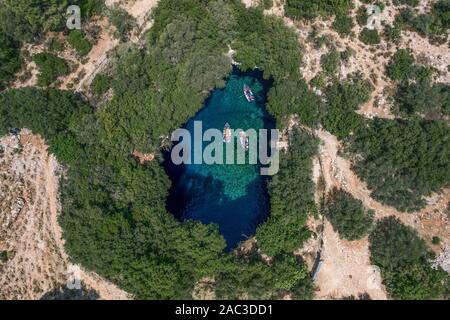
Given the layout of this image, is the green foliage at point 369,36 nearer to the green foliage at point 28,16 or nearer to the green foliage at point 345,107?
the green foliage at point 345,107

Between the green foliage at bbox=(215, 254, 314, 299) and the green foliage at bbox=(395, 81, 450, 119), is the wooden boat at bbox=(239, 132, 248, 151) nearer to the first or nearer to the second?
the green foliage at bbox=(215, 254, 314, 299)

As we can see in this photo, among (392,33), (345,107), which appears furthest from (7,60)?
(392,33)

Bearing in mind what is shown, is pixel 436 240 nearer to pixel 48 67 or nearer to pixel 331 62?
pixel 331 62

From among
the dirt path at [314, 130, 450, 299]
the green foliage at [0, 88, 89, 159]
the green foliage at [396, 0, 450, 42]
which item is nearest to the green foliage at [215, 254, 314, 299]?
the dirt path at [314, 130, 450, 299]

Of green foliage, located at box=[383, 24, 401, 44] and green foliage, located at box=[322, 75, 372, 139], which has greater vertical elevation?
green foliage, located at box=[383, 24, 401, 44]

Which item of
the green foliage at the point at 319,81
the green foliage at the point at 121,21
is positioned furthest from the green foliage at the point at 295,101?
the green foliage at the point at 121,21
